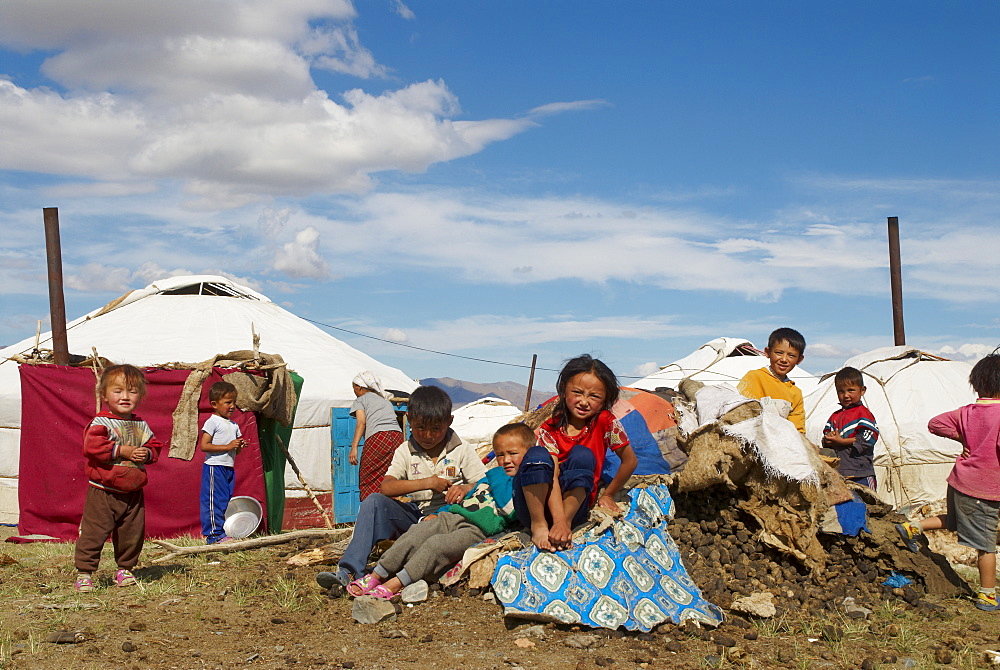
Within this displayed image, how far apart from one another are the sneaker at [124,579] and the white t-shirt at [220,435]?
1697mm

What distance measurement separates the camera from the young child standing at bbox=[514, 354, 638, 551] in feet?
12.2

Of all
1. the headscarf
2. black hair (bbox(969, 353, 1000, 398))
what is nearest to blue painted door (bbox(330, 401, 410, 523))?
the headscarf

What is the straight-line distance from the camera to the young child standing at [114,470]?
417cm

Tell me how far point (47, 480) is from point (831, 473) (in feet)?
21.0

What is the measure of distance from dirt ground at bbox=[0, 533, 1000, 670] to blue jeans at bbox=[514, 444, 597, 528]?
0.52 meters

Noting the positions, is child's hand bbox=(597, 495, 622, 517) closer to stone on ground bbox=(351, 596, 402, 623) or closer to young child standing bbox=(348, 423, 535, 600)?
young child standing bbox=(348, 423, 535, 600)

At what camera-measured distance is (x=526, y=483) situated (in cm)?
371

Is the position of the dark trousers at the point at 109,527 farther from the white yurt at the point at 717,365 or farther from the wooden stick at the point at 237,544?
the white yurt at the point at 717,365

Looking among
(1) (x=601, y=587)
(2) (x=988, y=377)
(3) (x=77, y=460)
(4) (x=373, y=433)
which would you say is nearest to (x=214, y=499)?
(4) (x=373, y=433)

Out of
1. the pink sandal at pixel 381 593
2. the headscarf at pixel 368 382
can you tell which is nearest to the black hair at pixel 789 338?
the pink sandal at pixel 381 593

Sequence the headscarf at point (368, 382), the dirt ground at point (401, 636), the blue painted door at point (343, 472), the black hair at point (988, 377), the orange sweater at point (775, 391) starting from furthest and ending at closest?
the blue painted door at point (343, 472)
the headscarf at point (368, 382)
the orange sweater at point (775, 391)
the black hair at point (988, 377)
the dirt ground at point (401, 636)

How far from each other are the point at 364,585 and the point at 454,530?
0.51m

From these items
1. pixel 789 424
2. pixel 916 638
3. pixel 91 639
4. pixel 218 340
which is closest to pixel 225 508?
pixel 91 639

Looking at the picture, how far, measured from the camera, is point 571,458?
379 centimetres
